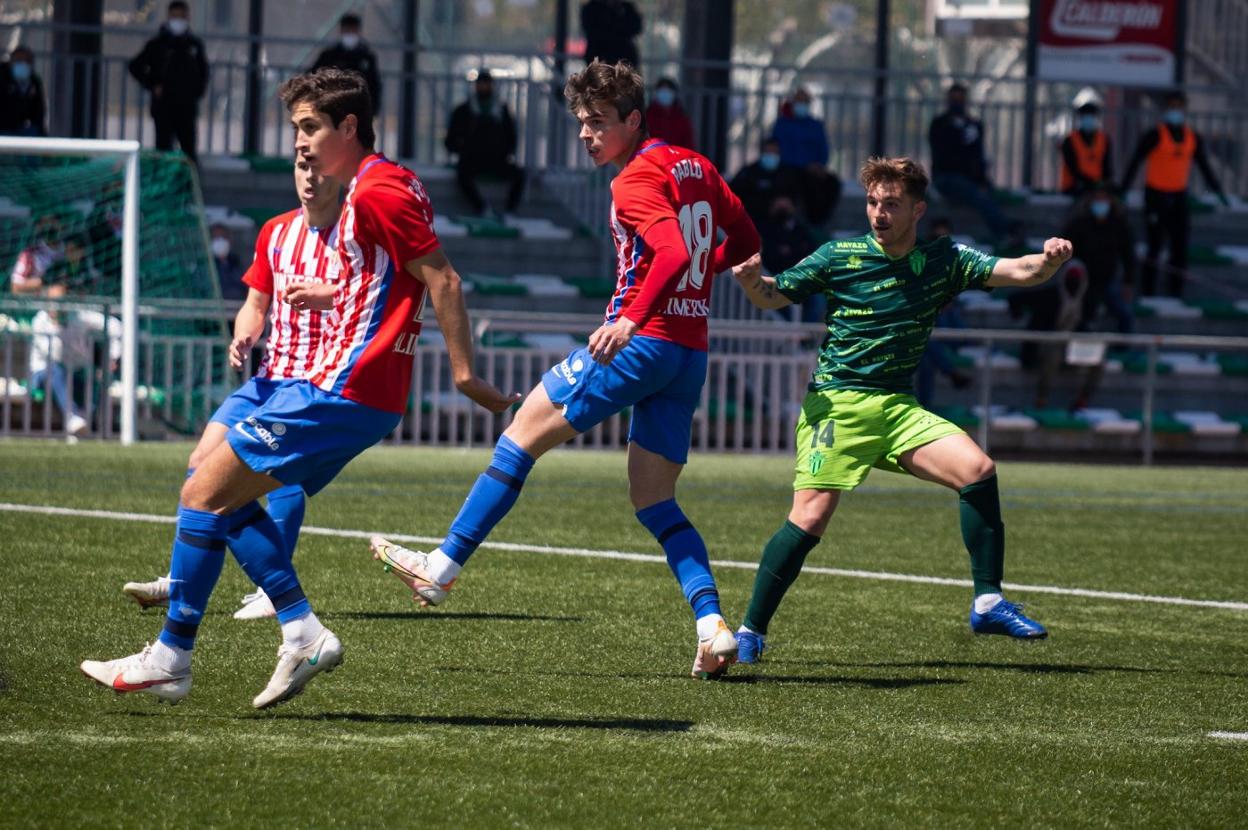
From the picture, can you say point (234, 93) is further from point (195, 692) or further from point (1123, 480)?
point (195, 692)

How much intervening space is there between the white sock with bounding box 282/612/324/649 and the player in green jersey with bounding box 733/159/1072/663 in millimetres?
1851

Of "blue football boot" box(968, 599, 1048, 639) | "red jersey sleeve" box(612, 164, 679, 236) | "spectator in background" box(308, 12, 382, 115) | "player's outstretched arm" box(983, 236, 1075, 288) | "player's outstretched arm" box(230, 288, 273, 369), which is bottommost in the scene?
"blue football boot" box(968, 599, 1048, 639)

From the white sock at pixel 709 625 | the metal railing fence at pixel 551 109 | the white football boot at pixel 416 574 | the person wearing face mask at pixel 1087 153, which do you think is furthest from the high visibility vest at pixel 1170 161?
the white football boot at pixel 416 574

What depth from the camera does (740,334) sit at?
17.9 m

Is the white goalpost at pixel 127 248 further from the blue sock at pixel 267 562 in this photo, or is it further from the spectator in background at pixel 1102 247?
the blue sock at pixel 267 562

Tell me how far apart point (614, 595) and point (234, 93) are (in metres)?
16.4

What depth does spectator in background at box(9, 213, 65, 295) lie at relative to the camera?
17359 millimetres

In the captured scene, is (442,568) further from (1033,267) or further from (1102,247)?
(1102,247)

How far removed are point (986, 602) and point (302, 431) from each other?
2.82 m

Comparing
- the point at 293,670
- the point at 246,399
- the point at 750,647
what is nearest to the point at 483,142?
the point at 750,647

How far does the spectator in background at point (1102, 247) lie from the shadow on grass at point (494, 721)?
16.6 meters

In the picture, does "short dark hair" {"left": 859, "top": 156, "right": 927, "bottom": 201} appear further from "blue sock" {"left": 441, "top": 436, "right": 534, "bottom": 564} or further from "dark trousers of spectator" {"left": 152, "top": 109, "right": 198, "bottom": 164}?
"dark trousers of spectator" {"left": 152, "top": 109, "right": 198, "bottom": 164}

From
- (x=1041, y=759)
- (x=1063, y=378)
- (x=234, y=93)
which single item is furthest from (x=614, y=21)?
(x=1041, y=759)

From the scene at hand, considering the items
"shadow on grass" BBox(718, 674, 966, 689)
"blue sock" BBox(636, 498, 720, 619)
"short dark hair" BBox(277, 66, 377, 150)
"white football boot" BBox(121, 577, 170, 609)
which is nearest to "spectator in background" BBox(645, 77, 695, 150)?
"white football boot" BBox(121, 577, 170, 609)
